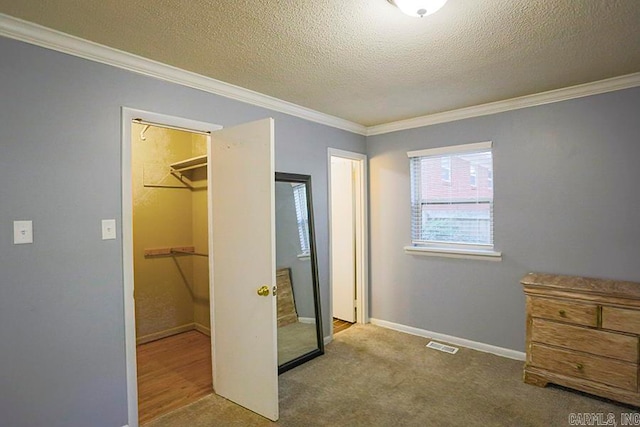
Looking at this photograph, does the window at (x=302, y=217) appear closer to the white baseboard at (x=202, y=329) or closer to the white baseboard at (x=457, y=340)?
the white baseboard at (x=457, y=340)

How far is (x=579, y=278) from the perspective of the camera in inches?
116

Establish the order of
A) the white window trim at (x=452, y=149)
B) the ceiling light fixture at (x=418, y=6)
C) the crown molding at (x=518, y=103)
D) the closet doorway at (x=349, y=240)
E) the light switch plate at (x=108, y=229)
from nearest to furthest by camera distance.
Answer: the ceiling light fixture at (x=418, y=6), the light switch plate at (x=108, y=229), the crown molding at (x=518, y=103), the white window trim at (x=452, y=149), the closet doorway at (x=349, y=240)

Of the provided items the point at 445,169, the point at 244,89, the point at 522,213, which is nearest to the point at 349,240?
the point at 445,169

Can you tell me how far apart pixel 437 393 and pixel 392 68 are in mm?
2433

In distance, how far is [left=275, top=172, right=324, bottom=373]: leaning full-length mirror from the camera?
3.37 meters

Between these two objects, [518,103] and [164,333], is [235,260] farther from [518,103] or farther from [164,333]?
[518,103]

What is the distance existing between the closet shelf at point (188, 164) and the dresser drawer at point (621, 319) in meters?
3.66

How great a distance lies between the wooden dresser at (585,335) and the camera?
8.05 feet

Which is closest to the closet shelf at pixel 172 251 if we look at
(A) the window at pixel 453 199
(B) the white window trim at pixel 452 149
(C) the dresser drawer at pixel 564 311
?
(A) the window at pixel 453 199

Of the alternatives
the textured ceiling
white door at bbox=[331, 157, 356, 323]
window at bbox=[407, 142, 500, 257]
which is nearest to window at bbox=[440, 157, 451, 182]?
window at bbox=[407, 142, 500, 257]

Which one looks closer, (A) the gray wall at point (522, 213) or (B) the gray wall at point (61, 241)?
(B) the gray wall at point (61, 241)

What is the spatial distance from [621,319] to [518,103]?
6.30 ft

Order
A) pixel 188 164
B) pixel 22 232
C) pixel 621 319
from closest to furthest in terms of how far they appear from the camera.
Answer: pixel 22 232 < pixel 621 319 < pixel 188 164

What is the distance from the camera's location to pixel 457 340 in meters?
3.68
